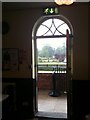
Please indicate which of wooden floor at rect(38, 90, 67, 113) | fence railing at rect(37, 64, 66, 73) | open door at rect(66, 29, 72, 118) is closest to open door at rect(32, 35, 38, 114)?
wooden floor at rect(38, 90, 67, 113)

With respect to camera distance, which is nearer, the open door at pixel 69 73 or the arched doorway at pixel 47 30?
the open door at pixel 69 73

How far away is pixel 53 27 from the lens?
5211 mm

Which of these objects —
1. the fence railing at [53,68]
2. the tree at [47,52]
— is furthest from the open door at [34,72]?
the tree at [47,52]

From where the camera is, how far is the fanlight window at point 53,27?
5.16m

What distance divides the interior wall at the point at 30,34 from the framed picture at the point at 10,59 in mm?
95

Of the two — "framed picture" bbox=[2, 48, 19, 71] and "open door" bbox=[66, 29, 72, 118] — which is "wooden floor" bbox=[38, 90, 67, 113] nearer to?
"open door" bbox=[66, 29, 72, 118]

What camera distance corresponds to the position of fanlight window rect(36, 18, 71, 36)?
5164 mm

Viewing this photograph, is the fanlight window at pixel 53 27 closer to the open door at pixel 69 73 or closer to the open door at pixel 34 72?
the open door at pixel 34 72

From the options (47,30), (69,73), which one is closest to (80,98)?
(69,73)

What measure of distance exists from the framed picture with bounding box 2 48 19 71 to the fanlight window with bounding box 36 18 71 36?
2.39 ft

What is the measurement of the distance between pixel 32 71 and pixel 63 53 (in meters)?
2.10

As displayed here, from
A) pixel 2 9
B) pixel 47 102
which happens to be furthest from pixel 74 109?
pixel 2 9

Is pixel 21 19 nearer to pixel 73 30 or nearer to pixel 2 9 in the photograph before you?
pixel 2 9

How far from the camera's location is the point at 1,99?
13.0ft
